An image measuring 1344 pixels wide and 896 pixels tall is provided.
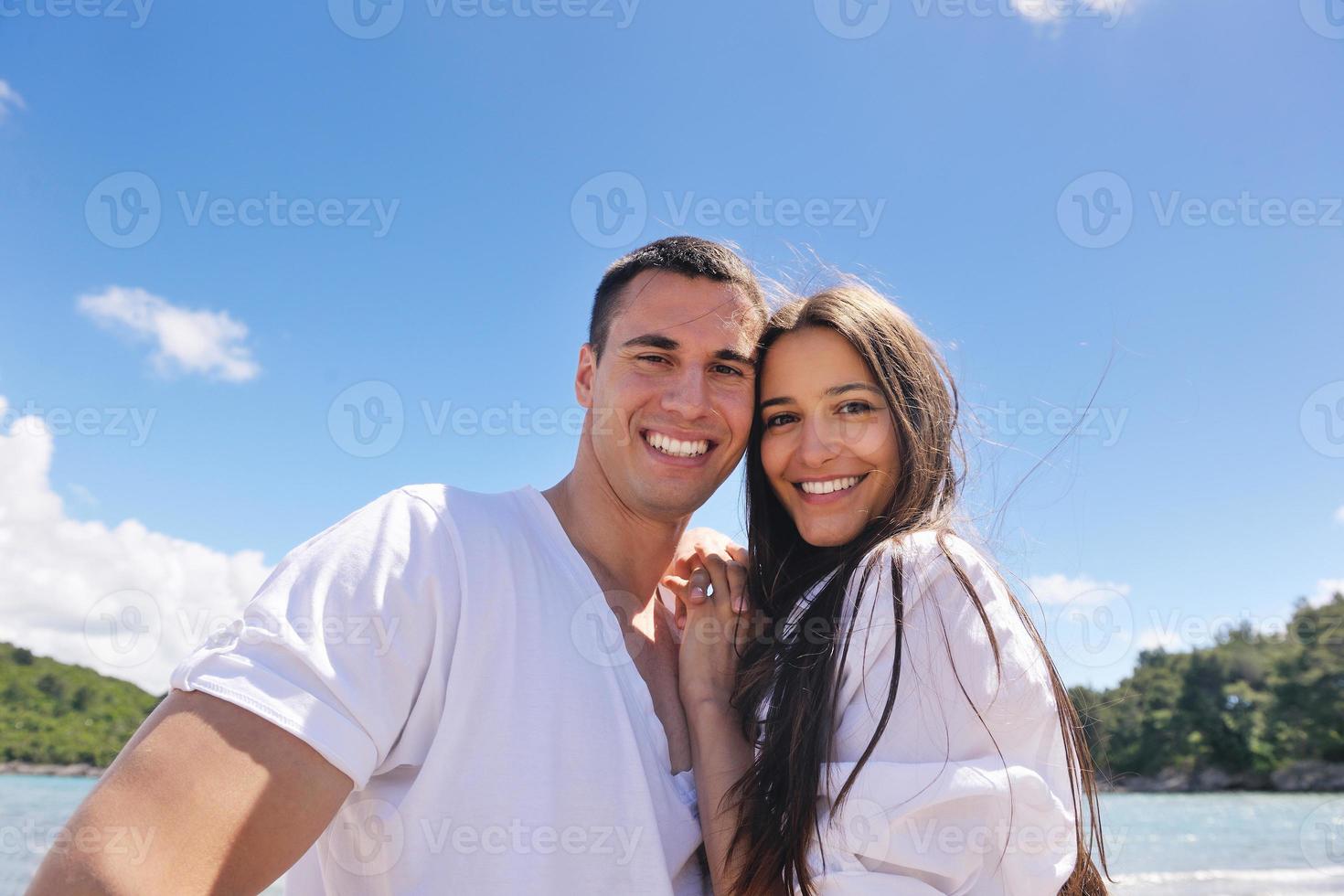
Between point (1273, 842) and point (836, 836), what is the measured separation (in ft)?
90.9

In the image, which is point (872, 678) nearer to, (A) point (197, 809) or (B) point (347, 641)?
(B) point (347, 641)

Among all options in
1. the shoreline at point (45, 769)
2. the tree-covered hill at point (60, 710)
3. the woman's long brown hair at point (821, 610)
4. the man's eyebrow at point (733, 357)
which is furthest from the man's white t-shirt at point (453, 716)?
the shoreline at point (45, 769)

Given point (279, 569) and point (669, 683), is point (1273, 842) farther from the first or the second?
point (279, 569)

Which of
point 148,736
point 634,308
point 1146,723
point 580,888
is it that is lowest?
point 1146,723

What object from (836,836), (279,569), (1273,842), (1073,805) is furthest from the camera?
(1273,842)

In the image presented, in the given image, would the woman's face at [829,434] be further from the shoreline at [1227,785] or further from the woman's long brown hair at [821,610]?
the shoreline at [1227,785]

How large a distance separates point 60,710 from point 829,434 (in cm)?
8216

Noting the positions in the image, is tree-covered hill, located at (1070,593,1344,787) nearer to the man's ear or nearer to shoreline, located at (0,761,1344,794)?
shoreline, located at (0,761,1344,794)

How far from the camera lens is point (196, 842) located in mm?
1768

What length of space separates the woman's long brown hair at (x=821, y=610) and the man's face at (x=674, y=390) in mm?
197

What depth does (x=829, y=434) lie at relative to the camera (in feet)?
10.8

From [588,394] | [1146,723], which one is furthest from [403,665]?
[1146,723]

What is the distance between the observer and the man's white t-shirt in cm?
204

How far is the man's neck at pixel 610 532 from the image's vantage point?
3291 millimetres
